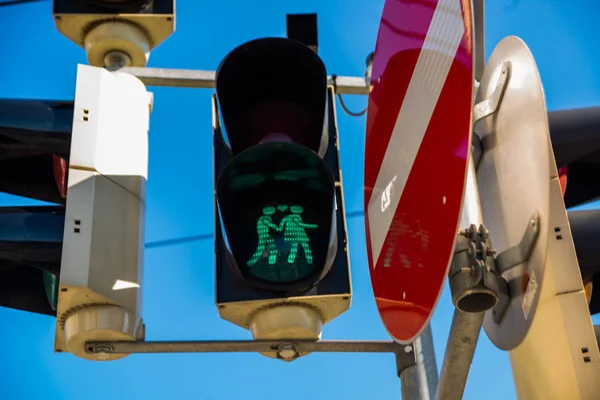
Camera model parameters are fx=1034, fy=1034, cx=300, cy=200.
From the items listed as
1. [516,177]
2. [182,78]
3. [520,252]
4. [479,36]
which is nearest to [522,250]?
[520,252]

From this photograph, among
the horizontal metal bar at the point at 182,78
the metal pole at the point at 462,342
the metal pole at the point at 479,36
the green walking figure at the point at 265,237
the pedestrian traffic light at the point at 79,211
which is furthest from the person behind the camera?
the horizontal metal bar at the point at 182,78

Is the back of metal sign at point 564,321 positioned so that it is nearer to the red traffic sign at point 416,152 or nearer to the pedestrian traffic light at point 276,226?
the red traffic sign at point 416,152

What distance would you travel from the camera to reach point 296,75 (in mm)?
2611

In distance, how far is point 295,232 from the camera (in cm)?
235

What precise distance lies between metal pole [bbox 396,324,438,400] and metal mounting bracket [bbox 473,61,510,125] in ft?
2.96

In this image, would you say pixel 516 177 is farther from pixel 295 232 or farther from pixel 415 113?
pixel 295 232

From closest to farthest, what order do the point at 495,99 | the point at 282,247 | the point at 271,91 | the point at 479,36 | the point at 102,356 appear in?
the point at 495,99
the point at 479,36
the point at 282,247
the point at 102,356
the point at 271,91

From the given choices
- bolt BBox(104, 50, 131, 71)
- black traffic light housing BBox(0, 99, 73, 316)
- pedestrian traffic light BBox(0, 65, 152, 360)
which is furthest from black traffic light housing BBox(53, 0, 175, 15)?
black traffic light housing BBox(0, 99, 73, 316)

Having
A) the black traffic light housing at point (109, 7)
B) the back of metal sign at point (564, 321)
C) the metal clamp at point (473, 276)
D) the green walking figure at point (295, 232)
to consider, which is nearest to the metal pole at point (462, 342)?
the metal clamp at point (473, 276)

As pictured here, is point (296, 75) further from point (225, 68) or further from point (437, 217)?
point (437, 217)

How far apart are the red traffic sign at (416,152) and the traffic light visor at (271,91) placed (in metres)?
0.38

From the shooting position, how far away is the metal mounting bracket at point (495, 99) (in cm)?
178

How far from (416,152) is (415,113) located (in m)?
0.08

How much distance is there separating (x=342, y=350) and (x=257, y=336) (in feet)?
0.66
